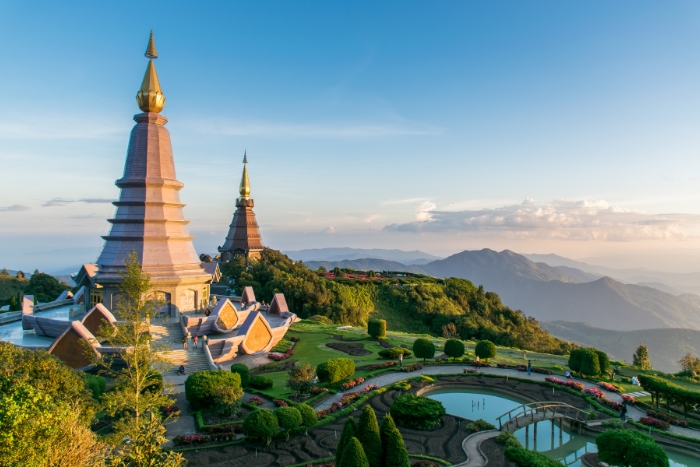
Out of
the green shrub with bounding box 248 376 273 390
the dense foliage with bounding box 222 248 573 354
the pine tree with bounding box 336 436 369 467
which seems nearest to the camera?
the pine tree with bounding box 336 436 369 467

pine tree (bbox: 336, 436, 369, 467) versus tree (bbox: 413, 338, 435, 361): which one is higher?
pine tree (bbox: 336, 436, 369, 467)

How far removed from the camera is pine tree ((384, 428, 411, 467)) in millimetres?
13609

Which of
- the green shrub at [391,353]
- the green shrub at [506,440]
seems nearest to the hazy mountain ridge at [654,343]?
the green shrub at [391,353]

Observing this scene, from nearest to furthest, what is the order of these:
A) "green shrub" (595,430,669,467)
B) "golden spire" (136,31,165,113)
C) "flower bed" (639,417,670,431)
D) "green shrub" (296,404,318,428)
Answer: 1. "green shrub" (595,430,669,467)
2. "green shrub" (296,404,318,428)
3. "flower bed" (639,417,670,431)
4. "golden spire" (136,31,165,113)

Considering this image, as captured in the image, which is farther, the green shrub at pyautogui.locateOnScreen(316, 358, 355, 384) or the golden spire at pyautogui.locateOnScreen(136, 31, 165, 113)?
the golden spire at pyautogui.locateOnScreen(136, 31, 165, 113)

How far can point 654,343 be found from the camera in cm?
11162

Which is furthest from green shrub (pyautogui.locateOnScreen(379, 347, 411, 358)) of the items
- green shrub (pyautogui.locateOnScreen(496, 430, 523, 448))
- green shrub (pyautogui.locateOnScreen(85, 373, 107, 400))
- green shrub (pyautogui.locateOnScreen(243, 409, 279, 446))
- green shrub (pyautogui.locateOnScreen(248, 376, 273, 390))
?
green shrub (pyautogui.locateOnScreen(85, 373, 107, 400))

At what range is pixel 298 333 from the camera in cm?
3875

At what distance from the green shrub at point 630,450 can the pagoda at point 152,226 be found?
25398 millimetres

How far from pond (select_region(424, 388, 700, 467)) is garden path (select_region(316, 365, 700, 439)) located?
7.25ft

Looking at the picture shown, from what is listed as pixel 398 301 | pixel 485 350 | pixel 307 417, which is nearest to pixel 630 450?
pixel 307 417

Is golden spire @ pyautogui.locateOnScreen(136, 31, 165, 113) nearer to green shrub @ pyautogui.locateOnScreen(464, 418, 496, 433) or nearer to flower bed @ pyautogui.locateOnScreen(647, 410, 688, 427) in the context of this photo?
green shrub @ pyautogui.locateOnScreen(464, 418, 496, 433)

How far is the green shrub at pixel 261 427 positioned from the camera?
1730 centimetres

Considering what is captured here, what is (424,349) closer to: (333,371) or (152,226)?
(333,371)
